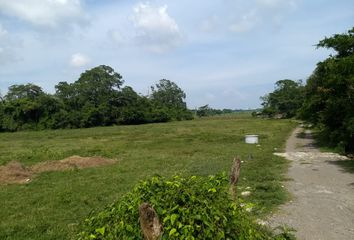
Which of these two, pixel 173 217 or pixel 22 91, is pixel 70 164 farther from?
pixel 22 91

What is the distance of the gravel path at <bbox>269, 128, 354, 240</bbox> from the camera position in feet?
23.3

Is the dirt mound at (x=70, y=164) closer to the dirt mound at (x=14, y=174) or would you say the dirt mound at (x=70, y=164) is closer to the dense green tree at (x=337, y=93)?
the dirt mound at (x=14, y=174)

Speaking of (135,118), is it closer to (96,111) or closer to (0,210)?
(96,111)

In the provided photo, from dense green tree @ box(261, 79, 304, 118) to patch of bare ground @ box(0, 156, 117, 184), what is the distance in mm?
64191

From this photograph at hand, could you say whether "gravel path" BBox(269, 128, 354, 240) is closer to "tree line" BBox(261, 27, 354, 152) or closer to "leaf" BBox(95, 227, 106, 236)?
"tree line" BBox(261, 27, 354, 152)

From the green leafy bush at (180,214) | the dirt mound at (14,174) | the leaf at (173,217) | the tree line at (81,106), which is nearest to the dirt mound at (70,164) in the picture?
the dirt mound at (14,174)

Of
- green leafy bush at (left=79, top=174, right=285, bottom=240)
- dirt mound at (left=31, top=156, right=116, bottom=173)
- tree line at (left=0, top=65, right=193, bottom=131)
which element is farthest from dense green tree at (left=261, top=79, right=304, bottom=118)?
green leafy bush at (left=79, top=174, right=285, bottom=240)

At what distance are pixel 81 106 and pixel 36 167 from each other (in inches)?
2258

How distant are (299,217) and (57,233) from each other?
16.5 ft

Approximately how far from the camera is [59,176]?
14.6 metres

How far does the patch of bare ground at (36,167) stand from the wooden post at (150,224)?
12.1m

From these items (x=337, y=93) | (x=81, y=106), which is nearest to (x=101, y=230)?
(x=337, y=93)

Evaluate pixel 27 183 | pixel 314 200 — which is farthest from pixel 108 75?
pixel 314 200

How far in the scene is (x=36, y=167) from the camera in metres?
16.5
